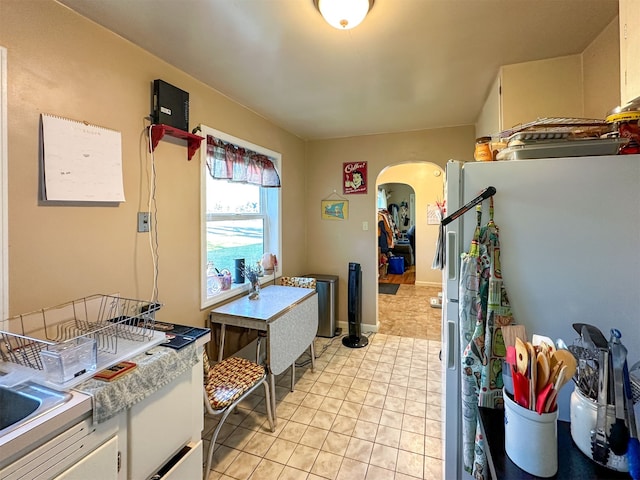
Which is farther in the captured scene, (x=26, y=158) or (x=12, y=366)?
(x=26, y=158)

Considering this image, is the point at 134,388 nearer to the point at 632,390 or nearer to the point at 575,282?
the point at 632,390

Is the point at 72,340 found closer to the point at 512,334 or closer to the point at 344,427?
the point at 512,334

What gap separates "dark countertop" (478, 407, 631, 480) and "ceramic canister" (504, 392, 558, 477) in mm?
26

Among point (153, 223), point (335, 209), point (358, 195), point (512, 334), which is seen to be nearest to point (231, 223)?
point (153, 223)

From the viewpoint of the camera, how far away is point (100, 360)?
1147 mm

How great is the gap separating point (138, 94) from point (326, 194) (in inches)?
93.1

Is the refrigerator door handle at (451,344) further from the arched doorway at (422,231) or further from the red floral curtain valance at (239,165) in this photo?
the arched doorway at (422,231)

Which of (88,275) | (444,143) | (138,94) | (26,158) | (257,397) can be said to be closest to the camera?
(26,158)

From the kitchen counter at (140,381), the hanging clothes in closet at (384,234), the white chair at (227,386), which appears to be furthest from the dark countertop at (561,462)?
the hanging clothes in closet at (384,234)

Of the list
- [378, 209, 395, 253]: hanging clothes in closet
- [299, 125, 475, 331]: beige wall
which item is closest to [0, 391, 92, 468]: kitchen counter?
[299, 125, 475, 331]: beige wall

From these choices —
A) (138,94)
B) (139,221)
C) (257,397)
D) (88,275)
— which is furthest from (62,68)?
(257,397)

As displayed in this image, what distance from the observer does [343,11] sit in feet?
4.46

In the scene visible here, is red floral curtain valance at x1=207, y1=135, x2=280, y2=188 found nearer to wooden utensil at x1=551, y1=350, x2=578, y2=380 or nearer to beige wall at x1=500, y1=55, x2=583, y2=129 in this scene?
beige wall at x1=500, y1=55, x2=583, y2=129

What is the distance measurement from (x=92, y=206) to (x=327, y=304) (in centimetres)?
249
